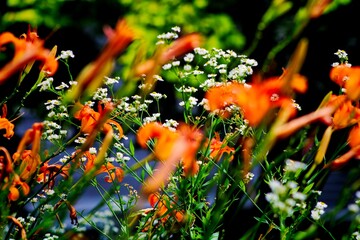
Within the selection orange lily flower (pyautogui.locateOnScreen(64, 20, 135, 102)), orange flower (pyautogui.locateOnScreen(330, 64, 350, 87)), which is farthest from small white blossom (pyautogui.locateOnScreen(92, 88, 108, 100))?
orange lily flower (pyautogui.locateOnScreen(64, 20, 135, 102))

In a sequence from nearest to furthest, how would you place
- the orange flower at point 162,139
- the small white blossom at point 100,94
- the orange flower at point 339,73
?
the orange flower at point 162,139 < the orange flower at point 339,73 < the small white blossom at point 100,94

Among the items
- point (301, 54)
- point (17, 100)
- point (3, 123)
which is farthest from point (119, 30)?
point (17, 100)

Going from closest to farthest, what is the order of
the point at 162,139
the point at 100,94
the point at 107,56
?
the point at 107,56 → the point at 162,139 → the point at 100,94

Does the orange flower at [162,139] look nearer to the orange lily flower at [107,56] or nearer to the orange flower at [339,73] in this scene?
the orange lily flower at [107,56]

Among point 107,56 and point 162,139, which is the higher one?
point 107,56

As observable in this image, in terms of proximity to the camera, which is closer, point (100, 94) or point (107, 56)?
point (107, 56)

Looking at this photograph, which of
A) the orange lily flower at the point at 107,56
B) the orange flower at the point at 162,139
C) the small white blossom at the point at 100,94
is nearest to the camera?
the orange lily flower at the point at 107,56

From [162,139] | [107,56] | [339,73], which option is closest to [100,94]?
[339,73]

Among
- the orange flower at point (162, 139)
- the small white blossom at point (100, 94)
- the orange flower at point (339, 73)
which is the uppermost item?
the small white blossom at point (100, 94)

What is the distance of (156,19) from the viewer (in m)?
5.90

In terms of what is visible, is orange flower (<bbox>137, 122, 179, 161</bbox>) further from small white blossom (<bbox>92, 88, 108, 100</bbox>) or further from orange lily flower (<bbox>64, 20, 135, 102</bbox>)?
small white blossom (<bbox>92, 88, 108, 100</bbox>)

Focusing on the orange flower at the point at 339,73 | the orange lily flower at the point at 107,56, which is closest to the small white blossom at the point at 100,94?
the orange flower at the point at 339,73

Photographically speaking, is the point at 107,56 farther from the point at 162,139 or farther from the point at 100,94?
the point at 100,94

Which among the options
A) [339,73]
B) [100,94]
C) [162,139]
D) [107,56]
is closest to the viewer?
[107,56]
